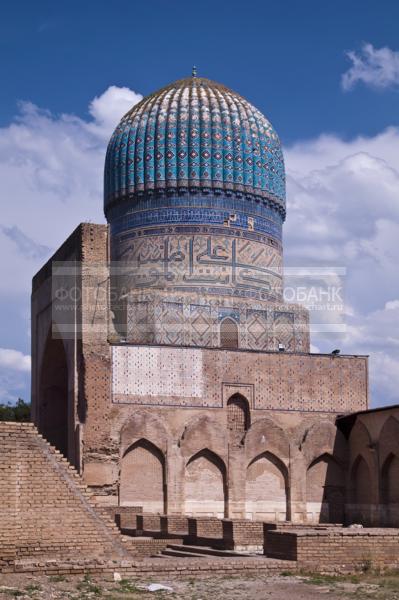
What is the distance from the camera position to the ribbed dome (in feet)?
80.3

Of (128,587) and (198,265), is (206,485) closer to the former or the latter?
(198,265)

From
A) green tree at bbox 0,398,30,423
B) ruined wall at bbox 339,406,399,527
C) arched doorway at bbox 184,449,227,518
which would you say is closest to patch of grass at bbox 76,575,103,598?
arched doorway at bbox 184,449,227,518

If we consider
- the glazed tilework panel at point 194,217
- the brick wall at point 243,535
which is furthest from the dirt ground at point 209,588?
the glazed tilework panel at point 194,217

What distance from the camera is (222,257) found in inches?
949

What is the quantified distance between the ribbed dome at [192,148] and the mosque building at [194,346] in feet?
0.13

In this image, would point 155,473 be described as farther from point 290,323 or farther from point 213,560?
point 213,560

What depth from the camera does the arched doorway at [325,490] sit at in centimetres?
2156

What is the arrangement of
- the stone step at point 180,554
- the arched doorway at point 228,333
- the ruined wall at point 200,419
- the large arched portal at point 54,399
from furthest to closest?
the large arched portal at point 54,399 → the arched doorway at point 228,333 → the ruined wall at point 200,419 → the stone step at point 180,554

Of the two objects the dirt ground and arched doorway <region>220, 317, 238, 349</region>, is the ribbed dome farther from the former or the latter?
the dirt ground

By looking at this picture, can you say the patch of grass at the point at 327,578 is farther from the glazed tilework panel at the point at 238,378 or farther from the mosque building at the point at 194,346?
the glazed tilework panel at the point at 238,378

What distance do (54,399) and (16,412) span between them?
39.9 feet

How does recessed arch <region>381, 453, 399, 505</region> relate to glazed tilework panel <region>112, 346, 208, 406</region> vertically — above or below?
below

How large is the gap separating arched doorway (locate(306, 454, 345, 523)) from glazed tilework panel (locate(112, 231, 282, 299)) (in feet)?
14.8

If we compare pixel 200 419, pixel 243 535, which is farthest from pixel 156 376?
pixel 243 535
